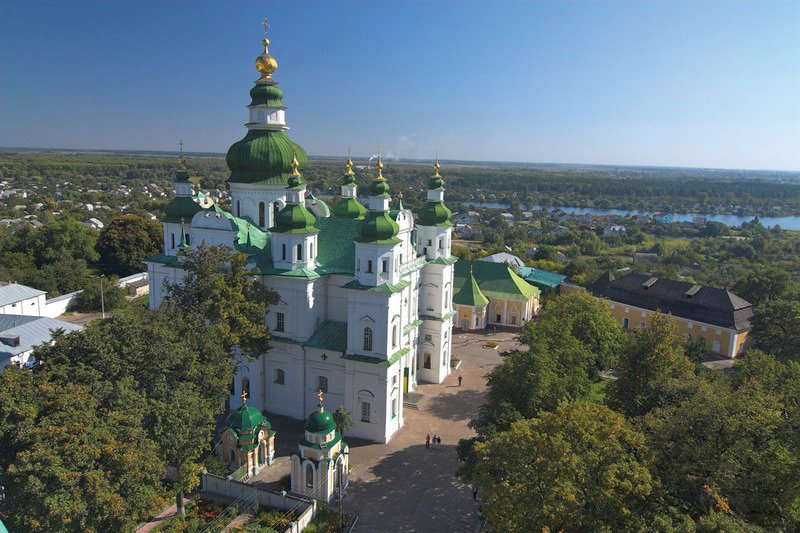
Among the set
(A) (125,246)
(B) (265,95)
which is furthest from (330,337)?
(A) (125,246)

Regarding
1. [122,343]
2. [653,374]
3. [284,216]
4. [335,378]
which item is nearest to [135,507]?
[122,343]

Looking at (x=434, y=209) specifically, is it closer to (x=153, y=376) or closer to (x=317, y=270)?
(x=317, y=270)

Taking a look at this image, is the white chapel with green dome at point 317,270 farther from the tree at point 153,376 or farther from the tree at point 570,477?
the tree at point 570,477

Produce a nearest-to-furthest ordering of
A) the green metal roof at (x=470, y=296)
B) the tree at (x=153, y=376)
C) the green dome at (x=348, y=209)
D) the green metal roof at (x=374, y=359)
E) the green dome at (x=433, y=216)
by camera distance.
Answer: the tree at (x=153, y=376), the green metal roof at (x=374, y=359), the green dome at (x=348, y=209), the green dome at (x=433, y=216), the green metal roof at (x=470, y=296)

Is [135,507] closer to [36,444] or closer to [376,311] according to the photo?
[36,444]

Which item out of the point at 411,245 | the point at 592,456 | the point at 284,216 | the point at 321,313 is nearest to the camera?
the point at 592,456

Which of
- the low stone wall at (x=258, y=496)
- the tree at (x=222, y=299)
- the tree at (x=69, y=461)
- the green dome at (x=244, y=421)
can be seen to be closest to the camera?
the tree at (x=69, y=461)

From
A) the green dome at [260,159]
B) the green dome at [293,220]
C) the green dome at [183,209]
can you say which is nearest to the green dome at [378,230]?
the green dome at [293,220]

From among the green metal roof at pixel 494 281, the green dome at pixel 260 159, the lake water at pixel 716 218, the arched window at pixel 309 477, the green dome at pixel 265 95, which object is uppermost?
the green dome at pixel 265 95
